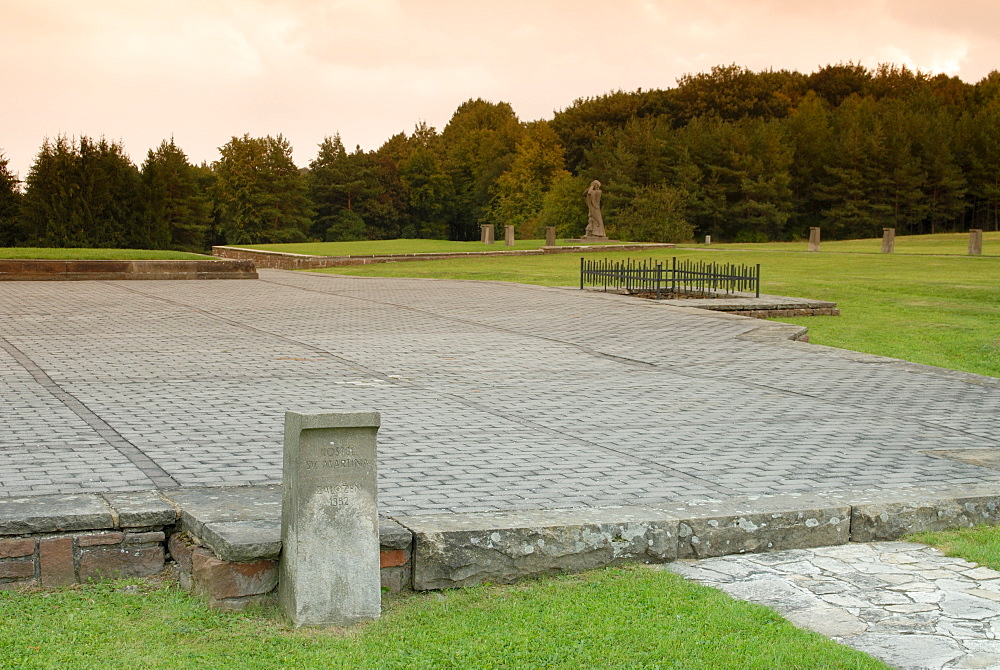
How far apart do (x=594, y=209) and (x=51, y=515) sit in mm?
47936

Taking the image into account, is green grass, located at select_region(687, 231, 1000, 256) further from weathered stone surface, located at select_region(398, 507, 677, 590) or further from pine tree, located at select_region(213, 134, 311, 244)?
weathered stone surface, located at select_region(398, 507, 677, 590)

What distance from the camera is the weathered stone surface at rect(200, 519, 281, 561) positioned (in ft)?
13.8

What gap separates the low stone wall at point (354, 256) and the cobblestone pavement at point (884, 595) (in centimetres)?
3076

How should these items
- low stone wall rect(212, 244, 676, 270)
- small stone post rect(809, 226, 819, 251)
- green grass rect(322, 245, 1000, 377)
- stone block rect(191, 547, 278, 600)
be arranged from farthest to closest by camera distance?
1. small stone post rect(809, 226, 819, 251)
2. low stone wall rect(212, 244, 676, 270)
3. green grass rect(322, 245, 1000, 377)
4. stone block rect(191, 547, 278, 600)

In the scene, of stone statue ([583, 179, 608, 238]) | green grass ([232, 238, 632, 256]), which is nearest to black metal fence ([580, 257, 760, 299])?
green grass ([232, 238, 632, 256])

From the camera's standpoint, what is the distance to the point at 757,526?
5.17 m

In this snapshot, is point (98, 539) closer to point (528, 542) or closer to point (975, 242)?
point (528, 542)

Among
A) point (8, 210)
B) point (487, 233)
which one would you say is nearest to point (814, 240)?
point (487, 233)

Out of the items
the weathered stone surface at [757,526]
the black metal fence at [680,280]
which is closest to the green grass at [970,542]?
the weathered stone surface at [757,526]

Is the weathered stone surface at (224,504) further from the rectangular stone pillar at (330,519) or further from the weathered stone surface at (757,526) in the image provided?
the weathered stone surface at (757,526)

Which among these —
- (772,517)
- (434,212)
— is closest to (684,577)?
(772,517)

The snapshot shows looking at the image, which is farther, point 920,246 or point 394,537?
point 920,246

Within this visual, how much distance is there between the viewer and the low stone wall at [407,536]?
4.38 meters

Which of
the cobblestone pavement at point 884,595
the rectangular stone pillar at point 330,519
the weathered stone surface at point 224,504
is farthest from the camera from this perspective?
the weathered stone surface at point 224,504
